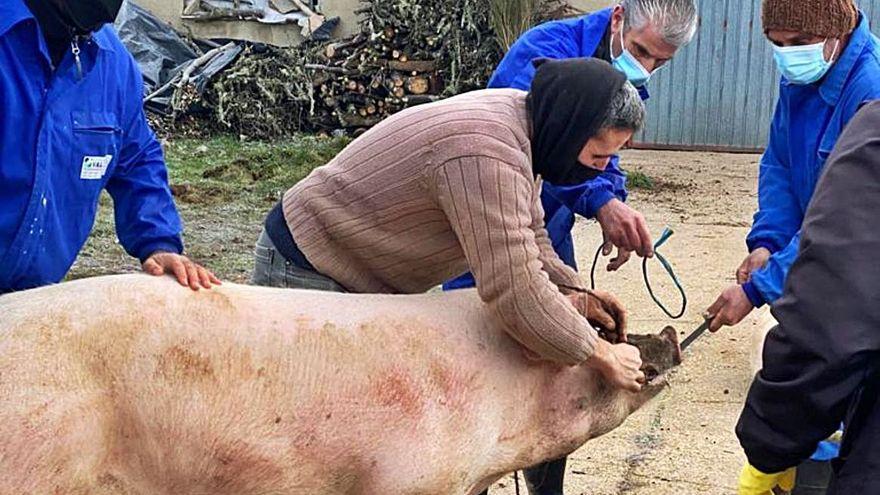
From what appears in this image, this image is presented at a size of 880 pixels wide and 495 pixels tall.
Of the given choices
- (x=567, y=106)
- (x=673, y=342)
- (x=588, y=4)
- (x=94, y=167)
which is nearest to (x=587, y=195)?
(x=673, y=342)

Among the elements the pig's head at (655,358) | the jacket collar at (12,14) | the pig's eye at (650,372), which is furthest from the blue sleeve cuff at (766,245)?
the jacket collar at (12,14)

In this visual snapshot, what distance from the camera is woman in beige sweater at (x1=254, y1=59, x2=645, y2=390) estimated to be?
276 centimetres

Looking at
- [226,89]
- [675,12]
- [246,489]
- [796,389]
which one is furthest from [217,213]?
[796,389]

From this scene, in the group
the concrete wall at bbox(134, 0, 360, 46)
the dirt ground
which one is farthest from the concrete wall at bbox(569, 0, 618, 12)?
the dirt ground

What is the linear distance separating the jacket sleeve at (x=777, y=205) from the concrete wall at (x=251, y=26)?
434 inches

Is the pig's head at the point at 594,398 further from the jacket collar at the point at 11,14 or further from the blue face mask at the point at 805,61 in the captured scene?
the jacket collar at the point at 11,14

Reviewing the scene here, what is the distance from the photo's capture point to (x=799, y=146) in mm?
3902

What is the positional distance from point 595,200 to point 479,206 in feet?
3.65

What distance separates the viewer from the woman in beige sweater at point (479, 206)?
2758mm

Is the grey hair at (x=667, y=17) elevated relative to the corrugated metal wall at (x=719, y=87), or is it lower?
elevated

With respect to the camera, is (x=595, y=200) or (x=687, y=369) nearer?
(x=595, y=200)

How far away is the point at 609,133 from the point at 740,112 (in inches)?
424

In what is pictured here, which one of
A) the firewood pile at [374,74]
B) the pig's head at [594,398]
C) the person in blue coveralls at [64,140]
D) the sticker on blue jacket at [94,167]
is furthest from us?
the firewood pile at [374,74]

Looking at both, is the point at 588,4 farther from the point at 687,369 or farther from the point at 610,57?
the point at 610,57
